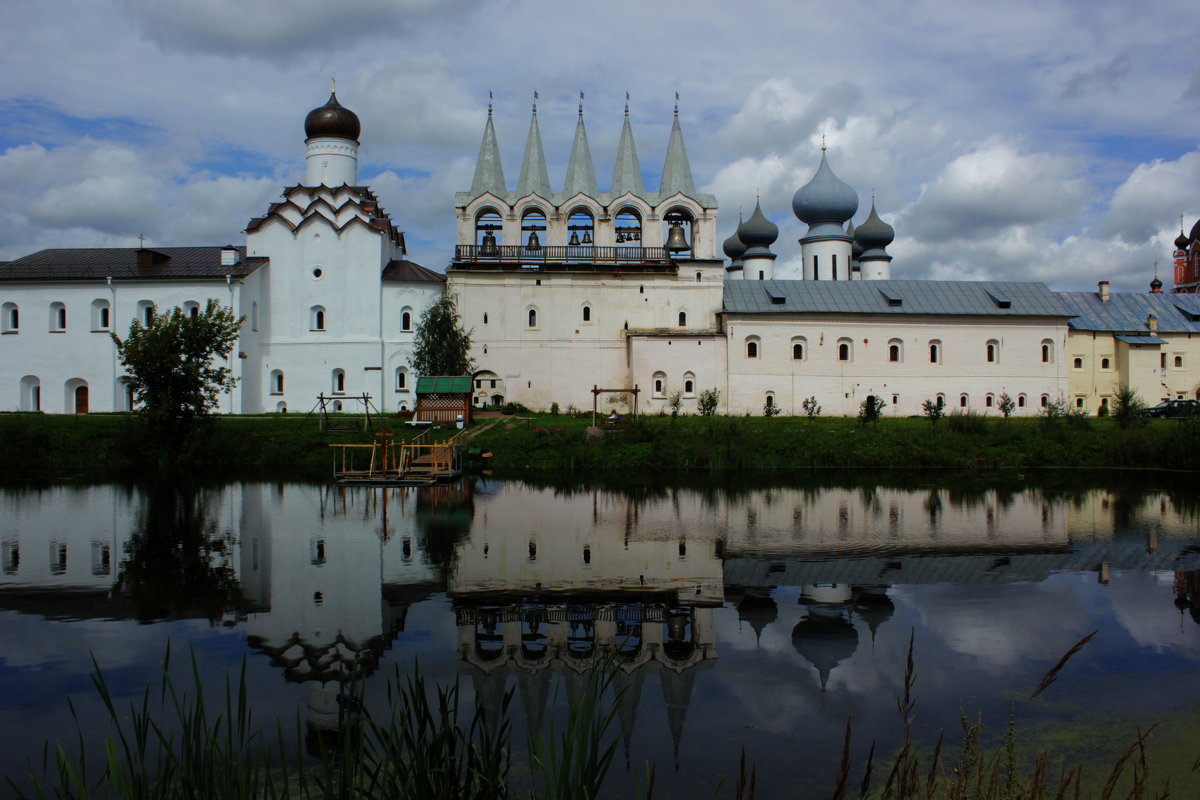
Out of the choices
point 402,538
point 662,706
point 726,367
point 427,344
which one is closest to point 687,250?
point 726,367

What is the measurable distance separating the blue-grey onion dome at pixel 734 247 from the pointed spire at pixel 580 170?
525 inches

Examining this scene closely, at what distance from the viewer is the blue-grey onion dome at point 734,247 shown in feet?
149

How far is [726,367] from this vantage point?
33156 mm

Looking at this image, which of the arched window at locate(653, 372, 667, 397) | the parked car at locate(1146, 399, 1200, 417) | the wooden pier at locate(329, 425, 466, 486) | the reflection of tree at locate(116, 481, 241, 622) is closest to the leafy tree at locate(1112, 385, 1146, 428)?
the parked car at locate(1146, 399, 1200, 417)

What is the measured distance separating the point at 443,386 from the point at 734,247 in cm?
2313

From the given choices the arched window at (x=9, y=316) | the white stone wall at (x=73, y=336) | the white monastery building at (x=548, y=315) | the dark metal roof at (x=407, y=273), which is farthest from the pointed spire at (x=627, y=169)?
the arched window at (x=9, y=316)

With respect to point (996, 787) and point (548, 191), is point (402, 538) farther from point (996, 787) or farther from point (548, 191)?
point (548, 191)

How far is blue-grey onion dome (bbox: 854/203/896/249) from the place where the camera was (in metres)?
43.6

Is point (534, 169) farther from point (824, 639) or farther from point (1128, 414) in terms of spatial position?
point (824, 639)

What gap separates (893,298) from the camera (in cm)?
3478

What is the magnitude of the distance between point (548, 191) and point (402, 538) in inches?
930

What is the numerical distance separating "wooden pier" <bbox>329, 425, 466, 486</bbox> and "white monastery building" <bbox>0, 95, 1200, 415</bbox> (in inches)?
380

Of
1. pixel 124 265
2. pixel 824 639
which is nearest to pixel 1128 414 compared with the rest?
pixel 824 639

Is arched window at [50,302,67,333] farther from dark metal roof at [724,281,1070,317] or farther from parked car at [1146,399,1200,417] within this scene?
parked car at [1146,399,1200,417]
